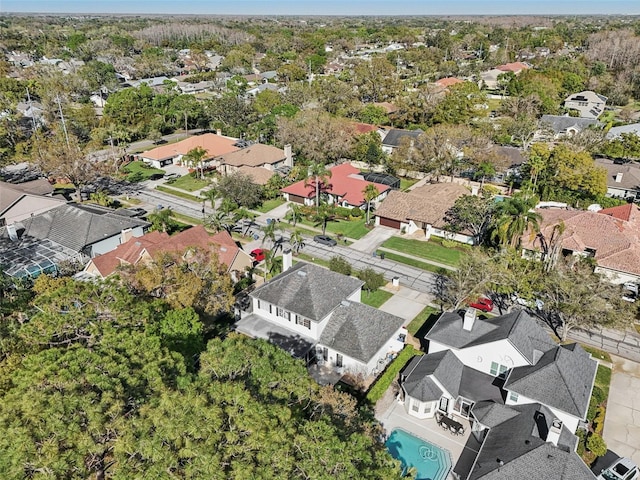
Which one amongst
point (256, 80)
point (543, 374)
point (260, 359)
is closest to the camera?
point (260, 359)

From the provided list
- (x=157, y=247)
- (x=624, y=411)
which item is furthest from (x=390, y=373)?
(x=157, y=247)

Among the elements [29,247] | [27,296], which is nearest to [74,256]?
[29,247]

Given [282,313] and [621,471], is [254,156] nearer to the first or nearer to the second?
[282,313]

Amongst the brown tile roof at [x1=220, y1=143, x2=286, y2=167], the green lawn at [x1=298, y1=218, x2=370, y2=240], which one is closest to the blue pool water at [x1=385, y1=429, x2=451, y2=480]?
the green lawn at [x1=298, y1=218, x2=370, y2=240]

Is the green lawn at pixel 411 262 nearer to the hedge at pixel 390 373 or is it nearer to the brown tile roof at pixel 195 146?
the hedge at pixel 390 373

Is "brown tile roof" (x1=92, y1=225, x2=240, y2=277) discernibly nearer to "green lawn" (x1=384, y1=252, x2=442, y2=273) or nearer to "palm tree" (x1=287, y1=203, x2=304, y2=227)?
"palm tree" (x1=287, y1=203, x2=304, y2=227)

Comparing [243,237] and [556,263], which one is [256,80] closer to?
[243,237]

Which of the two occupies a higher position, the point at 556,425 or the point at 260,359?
the point at 260,359
